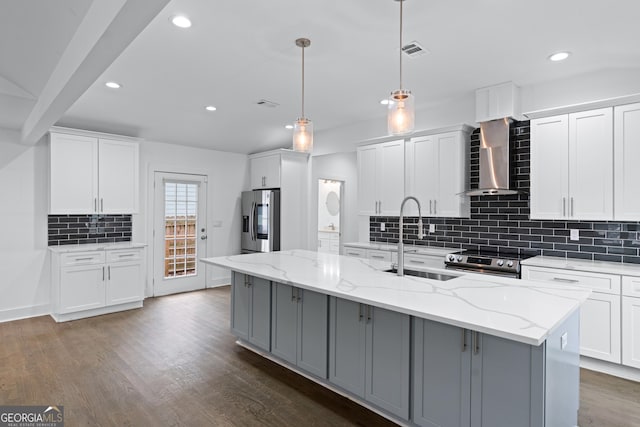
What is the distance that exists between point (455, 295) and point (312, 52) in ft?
7.29

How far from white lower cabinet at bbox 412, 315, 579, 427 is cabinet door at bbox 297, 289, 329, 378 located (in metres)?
0.74

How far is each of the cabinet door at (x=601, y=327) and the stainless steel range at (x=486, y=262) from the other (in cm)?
60

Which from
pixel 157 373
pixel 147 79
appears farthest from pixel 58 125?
pixel 157 373

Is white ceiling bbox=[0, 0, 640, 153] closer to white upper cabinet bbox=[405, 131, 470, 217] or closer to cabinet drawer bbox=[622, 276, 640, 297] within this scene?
white upper cabinet bbox=[405, 131, 470, 217]

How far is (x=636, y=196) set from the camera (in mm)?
3008

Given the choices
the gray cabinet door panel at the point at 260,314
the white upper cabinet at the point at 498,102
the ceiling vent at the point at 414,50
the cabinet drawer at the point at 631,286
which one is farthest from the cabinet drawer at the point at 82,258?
the cabinet drawer at the point at 631,286

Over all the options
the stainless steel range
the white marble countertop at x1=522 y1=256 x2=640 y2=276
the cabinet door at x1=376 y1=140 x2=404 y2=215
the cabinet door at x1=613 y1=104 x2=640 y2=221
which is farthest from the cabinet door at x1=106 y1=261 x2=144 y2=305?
the cabinet door at x1=613 y1=104 x2=640 y2=221

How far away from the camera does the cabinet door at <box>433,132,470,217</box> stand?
411cm

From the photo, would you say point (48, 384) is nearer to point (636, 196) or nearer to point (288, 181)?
point (288, 181)

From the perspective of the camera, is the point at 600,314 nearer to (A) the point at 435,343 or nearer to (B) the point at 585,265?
(B) the point at 585,265

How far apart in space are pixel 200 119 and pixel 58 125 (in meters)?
1.92

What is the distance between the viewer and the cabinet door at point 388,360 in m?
2.15

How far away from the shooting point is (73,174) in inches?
183
